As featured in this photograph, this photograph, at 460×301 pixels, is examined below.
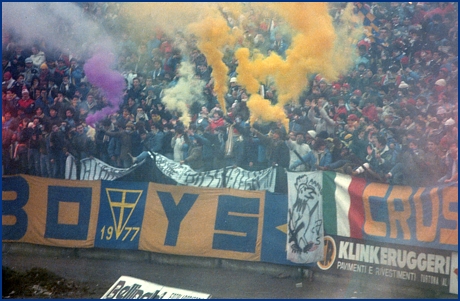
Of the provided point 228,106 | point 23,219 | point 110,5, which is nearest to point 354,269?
point 228,106

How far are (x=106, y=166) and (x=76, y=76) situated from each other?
1542 millimetres

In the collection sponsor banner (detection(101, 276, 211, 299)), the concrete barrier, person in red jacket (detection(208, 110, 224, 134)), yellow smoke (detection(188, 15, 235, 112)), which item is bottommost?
sponsor banner (detection(101, 276, 211, 299))

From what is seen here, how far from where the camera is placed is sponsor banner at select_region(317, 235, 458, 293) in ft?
20.9

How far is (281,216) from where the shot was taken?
744cm

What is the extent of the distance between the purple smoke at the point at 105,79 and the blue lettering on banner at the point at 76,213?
1.06m

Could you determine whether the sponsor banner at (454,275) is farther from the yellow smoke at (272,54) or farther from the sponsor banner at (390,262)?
the yellow smoke at (272,54)

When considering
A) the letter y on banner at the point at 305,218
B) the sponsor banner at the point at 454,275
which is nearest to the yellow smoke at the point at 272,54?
the letter y on banner at the point at 305,218

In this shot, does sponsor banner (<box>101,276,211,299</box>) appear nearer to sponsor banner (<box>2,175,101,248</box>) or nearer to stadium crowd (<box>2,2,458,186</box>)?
sponsor banner (<box>2,175,101,248</box>)

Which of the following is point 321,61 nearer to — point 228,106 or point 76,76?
point 228,106

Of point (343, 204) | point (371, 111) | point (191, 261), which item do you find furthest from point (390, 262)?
point (191, 261)

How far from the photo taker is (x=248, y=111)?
8133 mm

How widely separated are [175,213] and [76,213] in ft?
4.89

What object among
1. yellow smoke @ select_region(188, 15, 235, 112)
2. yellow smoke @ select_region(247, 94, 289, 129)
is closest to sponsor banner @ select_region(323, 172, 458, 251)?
yellow smoke @ select_region(247, 94, 289, 129)

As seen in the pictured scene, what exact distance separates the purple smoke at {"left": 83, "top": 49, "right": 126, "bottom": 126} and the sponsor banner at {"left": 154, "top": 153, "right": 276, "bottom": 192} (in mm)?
1184
